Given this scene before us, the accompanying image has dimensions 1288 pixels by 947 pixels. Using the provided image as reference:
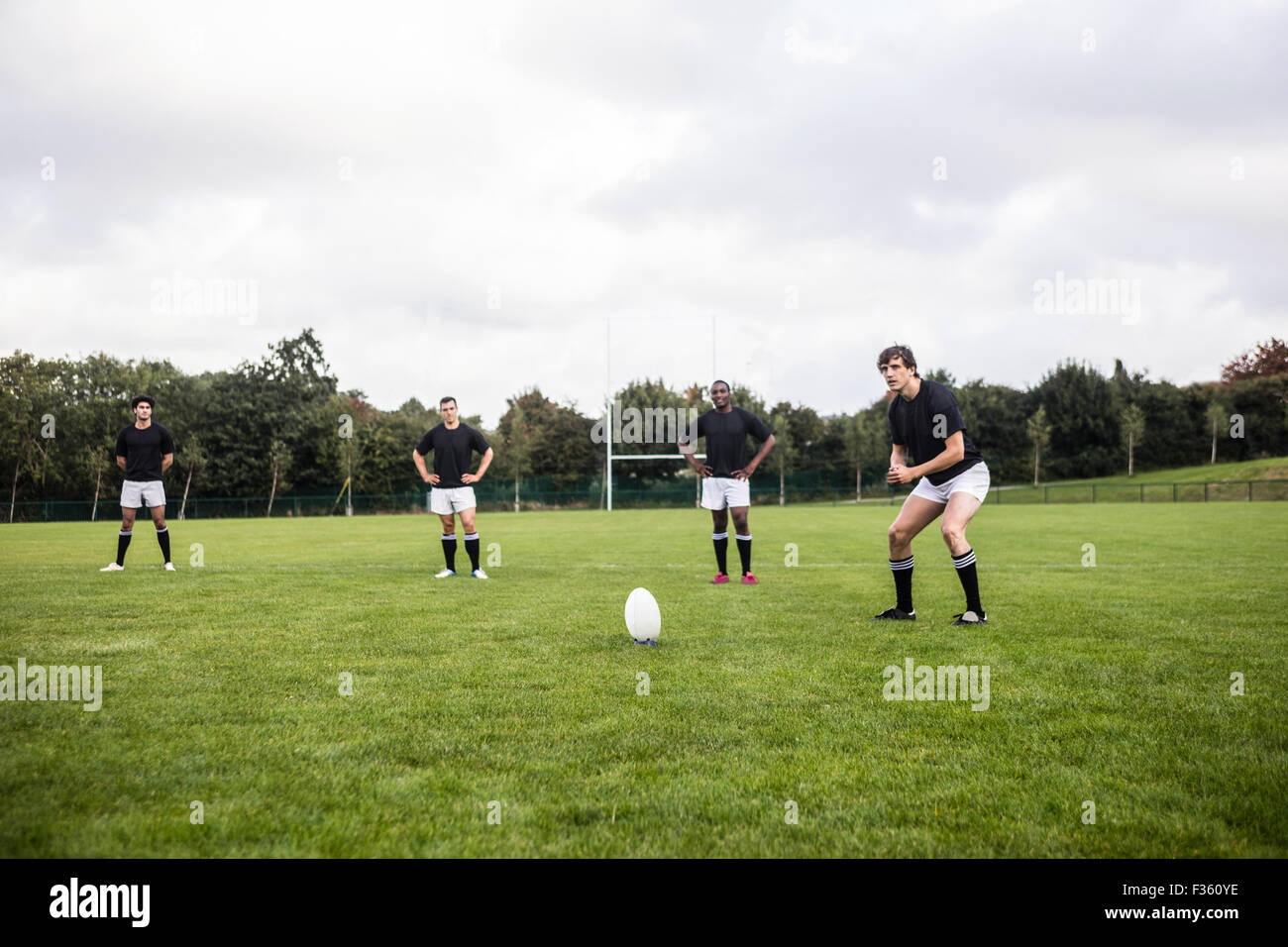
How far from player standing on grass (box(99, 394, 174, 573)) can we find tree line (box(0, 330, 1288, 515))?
103ft

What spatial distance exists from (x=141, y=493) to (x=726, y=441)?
28.1 feet

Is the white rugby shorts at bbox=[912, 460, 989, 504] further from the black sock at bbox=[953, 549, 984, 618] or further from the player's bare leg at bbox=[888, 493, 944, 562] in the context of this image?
the black sock at bbox=[953, 549, 984, 618]

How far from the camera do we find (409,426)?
57.8 metres

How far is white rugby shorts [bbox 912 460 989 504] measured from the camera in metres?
7.36

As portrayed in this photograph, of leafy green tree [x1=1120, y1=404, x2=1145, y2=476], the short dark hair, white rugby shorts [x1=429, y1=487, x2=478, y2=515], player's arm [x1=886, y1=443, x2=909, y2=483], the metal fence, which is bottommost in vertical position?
the metal fence

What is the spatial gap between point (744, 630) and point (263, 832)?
182 inches

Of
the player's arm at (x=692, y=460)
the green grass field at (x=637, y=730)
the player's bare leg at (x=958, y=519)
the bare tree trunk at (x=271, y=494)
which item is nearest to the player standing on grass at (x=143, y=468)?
the green grass field at (x=637, y=730)

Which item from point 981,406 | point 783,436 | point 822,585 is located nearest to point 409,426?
point 783,436

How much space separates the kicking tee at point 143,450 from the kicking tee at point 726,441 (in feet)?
25.4

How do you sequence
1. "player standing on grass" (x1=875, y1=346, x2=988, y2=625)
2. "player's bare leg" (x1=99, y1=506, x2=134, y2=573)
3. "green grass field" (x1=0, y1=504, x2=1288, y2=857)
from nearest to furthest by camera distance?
"green grass field" (x1=0, y1=504, x2=1288, y2=857)
"player standing on grass" (x1=875, y1=346, x2=988, y2=625)
"player's bare leg" (x1=99, y1=506, x2=134, y2=573)

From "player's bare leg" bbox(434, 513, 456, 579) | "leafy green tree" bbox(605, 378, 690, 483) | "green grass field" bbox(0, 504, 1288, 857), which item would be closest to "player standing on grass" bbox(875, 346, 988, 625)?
"green grass field" bbox(0, 504, 1288, 857)

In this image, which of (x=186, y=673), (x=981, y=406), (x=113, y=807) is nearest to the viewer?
(x=113, y=807)

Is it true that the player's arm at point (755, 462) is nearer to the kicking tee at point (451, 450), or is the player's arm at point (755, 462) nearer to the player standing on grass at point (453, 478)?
the player standing on grass at point (453, 478)
